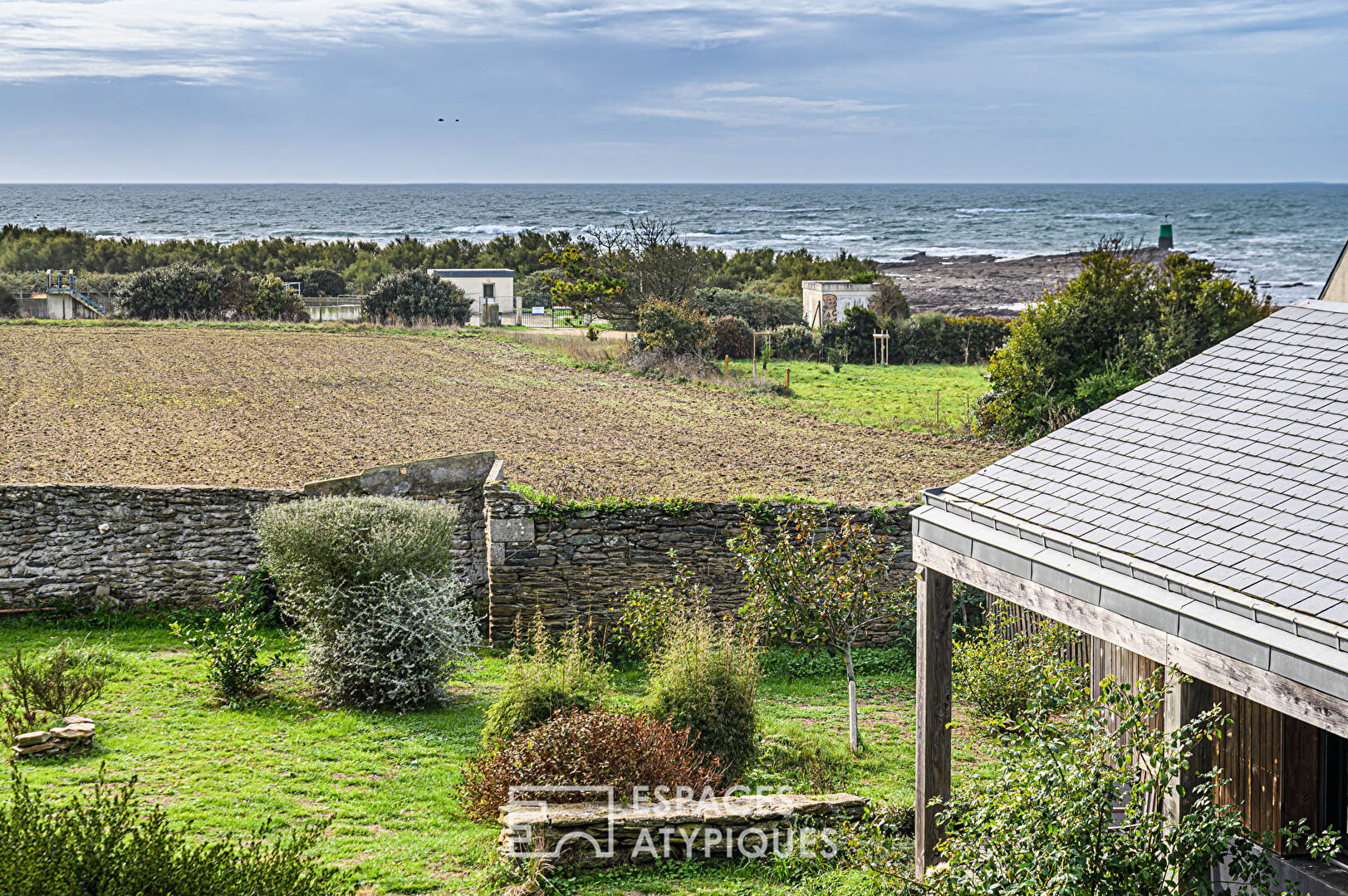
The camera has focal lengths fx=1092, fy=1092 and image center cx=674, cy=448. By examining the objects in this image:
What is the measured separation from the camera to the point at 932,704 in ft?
22.8

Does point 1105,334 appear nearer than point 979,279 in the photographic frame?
Yes

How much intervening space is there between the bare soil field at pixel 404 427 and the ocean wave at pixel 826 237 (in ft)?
275

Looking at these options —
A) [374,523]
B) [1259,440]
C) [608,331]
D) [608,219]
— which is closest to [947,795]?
[1259,440]

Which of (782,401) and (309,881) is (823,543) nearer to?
(309,881)

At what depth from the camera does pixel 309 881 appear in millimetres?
5625

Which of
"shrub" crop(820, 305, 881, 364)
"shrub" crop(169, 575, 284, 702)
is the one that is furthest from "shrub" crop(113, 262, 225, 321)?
"shrub" crop(169, 575, 284, 702)

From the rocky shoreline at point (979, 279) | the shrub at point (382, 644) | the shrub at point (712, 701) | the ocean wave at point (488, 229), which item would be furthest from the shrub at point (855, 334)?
the ocean wave at point (488, 229)

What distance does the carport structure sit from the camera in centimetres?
461

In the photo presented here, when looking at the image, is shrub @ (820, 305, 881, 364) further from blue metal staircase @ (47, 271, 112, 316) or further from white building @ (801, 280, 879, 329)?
blue metal staircase @ (47, 271, 112, 316)

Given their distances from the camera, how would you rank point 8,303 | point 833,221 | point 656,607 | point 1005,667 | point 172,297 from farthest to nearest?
point 833,221, point 8,303, point 172,297, point 656,607, point 1005,667

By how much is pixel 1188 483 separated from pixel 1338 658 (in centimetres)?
156

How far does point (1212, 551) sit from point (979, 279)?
241 feet

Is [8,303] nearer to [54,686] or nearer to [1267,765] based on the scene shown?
[54,686]

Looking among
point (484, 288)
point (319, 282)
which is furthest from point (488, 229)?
point (484, 288)
